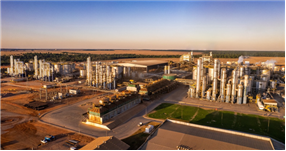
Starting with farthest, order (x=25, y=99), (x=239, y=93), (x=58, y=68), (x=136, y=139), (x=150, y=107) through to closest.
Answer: (x=58, y=68) → (x=25, y=99) → (x=239, y=93) → (x=150, y=107) → (x=136, y=139)

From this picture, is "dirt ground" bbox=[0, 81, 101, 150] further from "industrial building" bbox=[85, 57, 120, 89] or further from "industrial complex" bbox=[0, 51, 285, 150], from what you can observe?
"industrial building" bbox=[85, 57, 120, 89]

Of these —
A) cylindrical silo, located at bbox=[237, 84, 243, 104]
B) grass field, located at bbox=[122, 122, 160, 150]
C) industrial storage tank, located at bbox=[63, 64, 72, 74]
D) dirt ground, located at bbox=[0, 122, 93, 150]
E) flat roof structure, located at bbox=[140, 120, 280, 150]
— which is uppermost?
industrial storage tank, located at bbox=[63, 64, 72, 74]

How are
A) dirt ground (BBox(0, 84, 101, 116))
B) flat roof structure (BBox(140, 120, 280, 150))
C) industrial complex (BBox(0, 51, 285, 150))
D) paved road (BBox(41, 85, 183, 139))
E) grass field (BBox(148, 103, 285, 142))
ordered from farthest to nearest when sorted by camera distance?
dirt ground (BBox(0, 84, 101, 116)) < paved road (BBox(41, 85, 183, 139)) < grass field (BBox(148, 103, 285, 142)) < industrial complex (BBox(0, 51, 285, 150)) < flat roof structure (BBox(140, 120, 280, 150))

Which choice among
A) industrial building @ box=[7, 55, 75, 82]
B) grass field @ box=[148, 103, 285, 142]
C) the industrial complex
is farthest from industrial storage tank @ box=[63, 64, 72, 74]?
grass field @ box=[148, 103, 285, 142]

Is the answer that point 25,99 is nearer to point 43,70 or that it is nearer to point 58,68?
point 43,70

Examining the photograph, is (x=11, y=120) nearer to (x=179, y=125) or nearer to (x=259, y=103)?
(x=179, y=125)

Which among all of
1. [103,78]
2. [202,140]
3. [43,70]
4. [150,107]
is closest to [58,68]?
[43,70]

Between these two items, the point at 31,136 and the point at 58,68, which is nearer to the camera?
the point at 31,136
